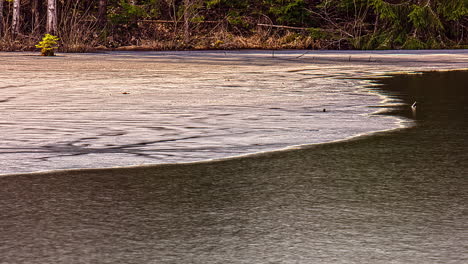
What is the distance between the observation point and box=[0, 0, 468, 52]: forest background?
31.1 m

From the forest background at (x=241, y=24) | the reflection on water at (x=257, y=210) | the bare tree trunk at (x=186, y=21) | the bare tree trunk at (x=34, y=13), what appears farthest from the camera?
the bare tree trunk at (x=34, y=13)

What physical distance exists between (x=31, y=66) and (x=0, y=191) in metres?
14.7

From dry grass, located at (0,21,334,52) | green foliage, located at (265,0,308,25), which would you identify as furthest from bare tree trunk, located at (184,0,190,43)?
green foliage, located at (265,0,308,25)

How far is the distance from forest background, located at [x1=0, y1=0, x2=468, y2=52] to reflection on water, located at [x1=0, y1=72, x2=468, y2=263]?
22.5m

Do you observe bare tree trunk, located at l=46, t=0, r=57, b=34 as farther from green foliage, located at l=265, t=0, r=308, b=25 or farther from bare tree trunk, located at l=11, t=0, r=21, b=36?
green foliage, located at l=265, t=0, r=308, b=25

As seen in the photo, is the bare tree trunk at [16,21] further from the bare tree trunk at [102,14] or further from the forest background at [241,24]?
the bare tree trunk at [102,14]

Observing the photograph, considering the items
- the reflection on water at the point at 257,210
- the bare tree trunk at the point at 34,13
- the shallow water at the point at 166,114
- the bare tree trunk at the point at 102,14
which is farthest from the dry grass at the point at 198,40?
the reflection on water at the point at 257,210

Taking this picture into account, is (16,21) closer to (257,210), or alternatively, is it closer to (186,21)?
(186,21)

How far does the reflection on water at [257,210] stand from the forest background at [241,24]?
22.5 m

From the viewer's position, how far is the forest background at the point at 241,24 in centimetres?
3108

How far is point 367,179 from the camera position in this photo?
21.8 feet

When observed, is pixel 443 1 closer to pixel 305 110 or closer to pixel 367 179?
pixel 305 110

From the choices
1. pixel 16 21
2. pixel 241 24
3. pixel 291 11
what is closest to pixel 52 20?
pixel 16 21

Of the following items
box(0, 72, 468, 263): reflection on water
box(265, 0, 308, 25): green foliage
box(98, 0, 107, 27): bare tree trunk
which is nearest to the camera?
box(0, 72, 468, 263): reflection on water
